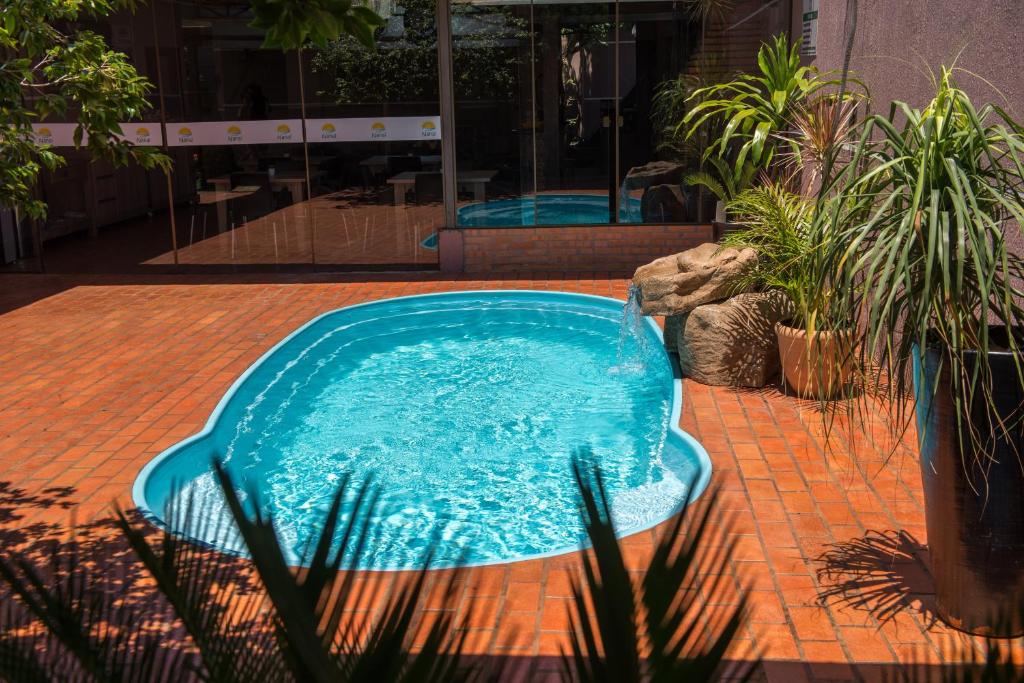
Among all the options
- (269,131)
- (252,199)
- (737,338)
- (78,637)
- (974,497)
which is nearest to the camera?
(78,637)

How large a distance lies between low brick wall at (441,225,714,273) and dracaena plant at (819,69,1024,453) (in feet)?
27.4

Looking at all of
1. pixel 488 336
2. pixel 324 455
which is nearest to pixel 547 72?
pixel 488 336

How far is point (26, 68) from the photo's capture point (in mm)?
4129

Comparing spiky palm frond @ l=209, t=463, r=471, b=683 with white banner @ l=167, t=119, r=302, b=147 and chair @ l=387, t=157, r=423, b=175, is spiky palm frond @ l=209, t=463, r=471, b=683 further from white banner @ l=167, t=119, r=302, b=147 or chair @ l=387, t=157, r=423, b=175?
white banner @ l=167, t=119, r=302, b=147

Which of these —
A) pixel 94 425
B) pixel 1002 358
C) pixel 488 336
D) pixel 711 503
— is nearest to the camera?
pixel 711 503

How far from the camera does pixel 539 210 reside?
13031 millimetres

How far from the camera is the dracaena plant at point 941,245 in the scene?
4.00 metres

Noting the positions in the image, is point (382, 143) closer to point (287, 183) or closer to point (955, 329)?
point (287, 183)

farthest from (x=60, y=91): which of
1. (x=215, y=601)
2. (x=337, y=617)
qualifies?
(x=337, y=617)

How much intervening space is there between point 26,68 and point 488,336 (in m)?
6.92

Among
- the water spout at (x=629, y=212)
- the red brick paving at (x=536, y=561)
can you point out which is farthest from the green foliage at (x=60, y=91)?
the water spout at (x=629, y=212)

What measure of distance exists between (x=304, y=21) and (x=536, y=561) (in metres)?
3.25

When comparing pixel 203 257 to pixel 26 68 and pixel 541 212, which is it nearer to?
pixel 541 212

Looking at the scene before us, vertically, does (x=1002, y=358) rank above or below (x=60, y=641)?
below
